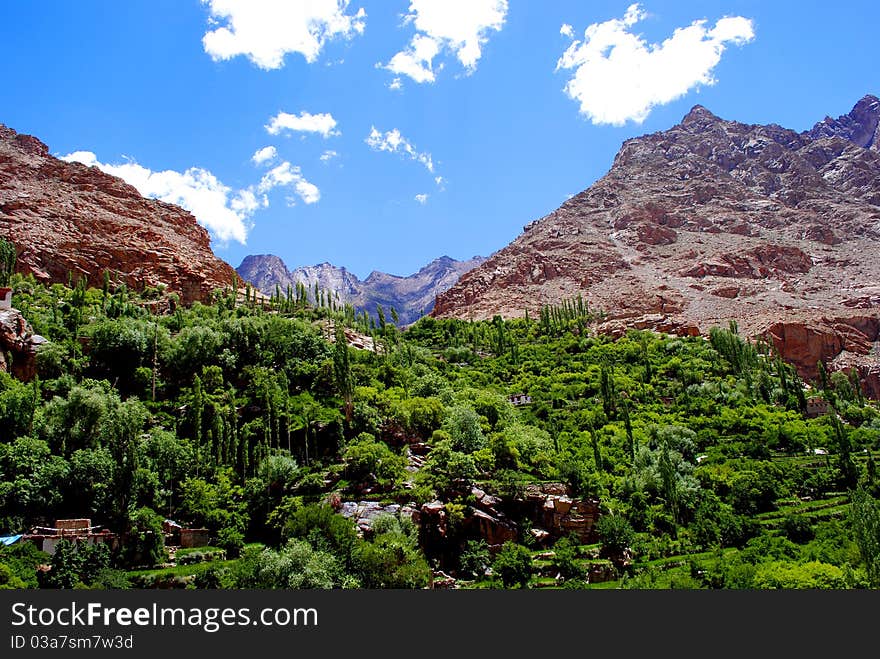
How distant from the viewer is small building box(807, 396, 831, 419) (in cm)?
5750

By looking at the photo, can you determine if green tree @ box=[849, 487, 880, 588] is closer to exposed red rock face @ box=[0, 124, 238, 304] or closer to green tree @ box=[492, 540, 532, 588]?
green tree @ box=[492, 540, 532, 588]

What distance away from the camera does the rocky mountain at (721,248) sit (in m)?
93.8

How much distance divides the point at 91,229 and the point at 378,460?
62.9 meters

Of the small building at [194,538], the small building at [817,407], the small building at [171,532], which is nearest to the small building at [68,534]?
the small building at [171,532]

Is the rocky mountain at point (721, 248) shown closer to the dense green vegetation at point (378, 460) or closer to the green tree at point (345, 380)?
the dense green vegetation at point (378, 460)

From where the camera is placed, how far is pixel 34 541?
86.4 ft

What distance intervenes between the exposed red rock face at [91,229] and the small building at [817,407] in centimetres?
6807

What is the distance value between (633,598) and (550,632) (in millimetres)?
2774

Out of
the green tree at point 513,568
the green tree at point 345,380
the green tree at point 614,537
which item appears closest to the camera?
the green tree at point 513,568

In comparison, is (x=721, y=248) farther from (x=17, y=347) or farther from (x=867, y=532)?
(x=17, y=347)

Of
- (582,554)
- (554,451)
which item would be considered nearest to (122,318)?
(554,451)

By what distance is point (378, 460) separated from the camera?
34.8m

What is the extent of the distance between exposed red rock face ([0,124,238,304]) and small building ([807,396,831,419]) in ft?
223

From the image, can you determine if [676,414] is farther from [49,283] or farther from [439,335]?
[49,283]
